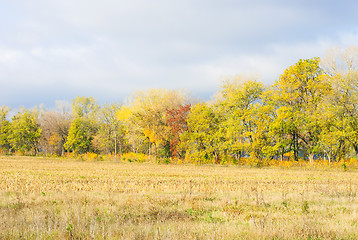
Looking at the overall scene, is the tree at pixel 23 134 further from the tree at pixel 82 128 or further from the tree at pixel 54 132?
the tree at pixel 82 128

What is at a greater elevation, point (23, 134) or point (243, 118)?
point (243, 118)

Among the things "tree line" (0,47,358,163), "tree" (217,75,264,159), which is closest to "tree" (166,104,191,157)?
"tree line" (0,47,358,163)

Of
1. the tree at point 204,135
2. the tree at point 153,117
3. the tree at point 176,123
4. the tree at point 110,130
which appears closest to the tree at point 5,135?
the tree at point 110,130

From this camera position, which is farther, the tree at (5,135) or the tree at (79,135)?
the tree at (5,135)

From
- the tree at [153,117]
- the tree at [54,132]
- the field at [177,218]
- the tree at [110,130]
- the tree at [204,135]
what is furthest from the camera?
the tree at [54,132]

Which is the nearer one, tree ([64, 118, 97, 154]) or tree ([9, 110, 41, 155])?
tree ([64, 118, 97, 154])

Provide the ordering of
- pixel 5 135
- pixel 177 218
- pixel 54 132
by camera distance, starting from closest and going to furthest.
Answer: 1. pixel 177 218
2. pixel 5 135
3. pixel 54 132

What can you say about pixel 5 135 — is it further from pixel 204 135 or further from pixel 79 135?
pixel 204 135

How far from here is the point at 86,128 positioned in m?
74.8

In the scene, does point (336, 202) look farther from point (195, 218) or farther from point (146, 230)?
point (146, 230)

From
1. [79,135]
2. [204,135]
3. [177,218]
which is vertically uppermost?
[79,135]

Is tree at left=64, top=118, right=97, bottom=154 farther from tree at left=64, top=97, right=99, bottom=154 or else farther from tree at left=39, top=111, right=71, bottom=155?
tree at left=39, top=111, right=71, bottom=155

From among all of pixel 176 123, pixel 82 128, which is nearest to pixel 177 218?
pixel 176 123

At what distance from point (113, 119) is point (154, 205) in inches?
2256
